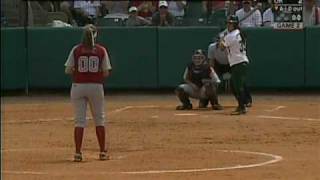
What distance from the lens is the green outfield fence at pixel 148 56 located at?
898 inches

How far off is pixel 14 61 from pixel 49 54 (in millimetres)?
846

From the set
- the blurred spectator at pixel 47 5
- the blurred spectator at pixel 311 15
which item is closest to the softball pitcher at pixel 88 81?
the blurred spectator at pixel 311 15

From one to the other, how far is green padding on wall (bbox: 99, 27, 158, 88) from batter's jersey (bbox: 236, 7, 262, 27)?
80.2 inches

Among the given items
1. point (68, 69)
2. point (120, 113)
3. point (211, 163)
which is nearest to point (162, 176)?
point (211, 163)

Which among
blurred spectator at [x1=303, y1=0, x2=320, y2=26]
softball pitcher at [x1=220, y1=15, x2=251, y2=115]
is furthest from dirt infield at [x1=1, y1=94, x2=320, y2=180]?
blurred spectator at [x1=303, y1=0, x2=320, y2=26]

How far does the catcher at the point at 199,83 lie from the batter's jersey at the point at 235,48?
114 cm

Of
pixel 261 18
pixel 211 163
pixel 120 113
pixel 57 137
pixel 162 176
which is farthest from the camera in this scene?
pixel 261 18

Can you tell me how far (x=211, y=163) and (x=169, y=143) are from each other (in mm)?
2133

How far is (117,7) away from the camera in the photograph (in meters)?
25.4

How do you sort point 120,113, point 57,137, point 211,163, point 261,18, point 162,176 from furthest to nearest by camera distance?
1. point 261,18
2. point 120,113
3. point 57,137
4. point 211,163
5. point 162,176

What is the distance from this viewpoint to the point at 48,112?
63.3 feet

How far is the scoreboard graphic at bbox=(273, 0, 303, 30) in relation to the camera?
16484mm

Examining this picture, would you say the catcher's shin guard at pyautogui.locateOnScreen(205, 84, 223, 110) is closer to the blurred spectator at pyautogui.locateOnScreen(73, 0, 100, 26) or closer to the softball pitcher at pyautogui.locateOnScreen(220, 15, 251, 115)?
the softball pitcher at pyautogui.locateOnScreen(220, 15, 251, 115)

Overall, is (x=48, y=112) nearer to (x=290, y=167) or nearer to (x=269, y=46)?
(x=269, y=46)
